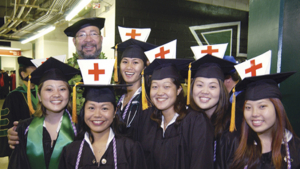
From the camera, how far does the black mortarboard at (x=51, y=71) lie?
1.93 meters

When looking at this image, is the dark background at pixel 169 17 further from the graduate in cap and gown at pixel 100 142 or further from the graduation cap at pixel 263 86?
the graduation cap at pixel 263 86

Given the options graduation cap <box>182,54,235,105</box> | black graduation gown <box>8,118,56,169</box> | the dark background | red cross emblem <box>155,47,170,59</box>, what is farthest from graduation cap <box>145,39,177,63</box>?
the dark background

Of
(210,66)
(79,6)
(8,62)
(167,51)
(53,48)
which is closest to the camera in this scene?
(210,66)

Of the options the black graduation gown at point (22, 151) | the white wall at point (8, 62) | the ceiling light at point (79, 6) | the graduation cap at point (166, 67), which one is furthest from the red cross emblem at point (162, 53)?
the white wall at point (8, 62)

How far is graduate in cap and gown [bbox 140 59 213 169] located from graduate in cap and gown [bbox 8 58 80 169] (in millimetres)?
789

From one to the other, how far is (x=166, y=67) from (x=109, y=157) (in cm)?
95

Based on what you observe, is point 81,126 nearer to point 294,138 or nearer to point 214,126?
point 214,126

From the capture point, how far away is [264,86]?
1.61 m

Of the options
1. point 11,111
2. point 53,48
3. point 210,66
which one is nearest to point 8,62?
point 53,48

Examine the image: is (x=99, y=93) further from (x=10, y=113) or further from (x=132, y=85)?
(x=10, y=113)

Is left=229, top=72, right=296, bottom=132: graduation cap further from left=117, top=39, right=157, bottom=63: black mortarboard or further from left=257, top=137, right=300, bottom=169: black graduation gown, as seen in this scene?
left=117, top=39, right=157, bottom=63: black mortarboard

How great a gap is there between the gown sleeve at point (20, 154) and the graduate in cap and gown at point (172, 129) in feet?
3.61

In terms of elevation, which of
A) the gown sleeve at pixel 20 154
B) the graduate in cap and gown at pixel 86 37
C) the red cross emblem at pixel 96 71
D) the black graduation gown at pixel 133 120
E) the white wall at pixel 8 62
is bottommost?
the gown sleeve at pixel 20 154

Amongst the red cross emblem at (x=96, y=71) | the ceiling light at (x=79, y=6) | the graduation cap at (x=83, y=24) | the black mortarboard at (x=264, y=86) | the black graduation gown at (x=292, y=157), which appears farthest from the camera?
the ceiling light at (x=79, y=6)
